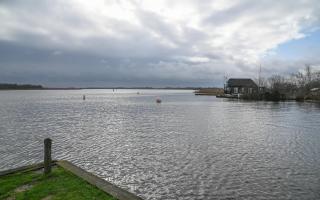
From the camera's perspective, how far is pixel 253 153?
19.6 m

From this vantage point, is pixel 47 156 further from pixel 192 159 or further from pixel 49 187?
pixel 192 159

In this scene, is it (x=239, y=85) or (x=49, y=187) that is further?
(x=239, y=85)

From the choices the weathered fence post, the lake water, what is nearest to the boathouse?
the lake water

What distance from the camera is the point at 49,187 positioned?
35.8ft

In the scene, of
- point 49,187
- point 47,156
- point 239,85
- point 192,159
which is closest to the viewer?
point 49,187

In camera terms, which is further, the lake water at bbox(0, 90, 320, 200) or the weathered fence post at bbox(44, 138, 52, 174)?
the lake water at bbox(0, 90, 320, 200)

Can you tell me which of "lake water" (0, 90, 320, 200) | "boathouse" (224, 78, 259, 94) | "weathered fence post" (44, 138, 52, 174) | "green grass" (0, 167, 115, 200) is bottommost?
"lake water" (0, 90, 320, 200)

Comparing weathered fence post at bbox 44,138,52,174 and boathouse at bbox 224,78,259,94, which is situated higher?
boathouse at bbox 224,78,259,94

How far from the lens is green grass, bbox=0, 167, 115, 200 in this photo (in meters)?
10.0

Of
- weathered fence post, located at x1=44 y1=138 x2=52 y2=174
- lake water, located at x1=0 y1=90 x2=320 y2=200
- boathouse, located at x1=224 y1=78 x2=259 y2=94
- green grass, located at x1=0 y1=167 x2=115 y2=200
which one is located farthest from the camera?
boathouse, located at x1=224 y1=78 x2=259 y2=94

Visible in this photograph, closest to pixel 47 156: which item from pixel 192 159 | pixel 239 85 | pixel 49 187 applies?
pixel 49 187

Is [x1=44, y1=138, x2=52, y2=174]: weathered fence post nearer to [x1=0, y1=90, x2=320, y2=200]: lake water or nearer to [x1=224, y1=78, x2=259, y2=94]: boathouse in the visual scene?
[x1=0, y1=90, x2=320, y2=200]: lake water

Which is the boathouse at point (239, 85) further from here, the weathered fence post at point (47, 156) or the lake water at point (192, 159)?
the weathered fence post at point (47, 156)

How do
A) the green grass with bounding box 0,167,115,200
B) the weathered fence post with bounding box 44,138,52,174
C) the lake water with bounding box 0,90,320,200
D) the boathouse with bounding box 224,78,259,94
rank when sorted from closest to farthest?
1. the green grass with bounding box 0,167,115,200
2. the weathered fence post with bounding box 44,138,52,174
3. the lake water with bounding box 0,90,320,200
4. the boathouse with bounding box 224,78,259,94
